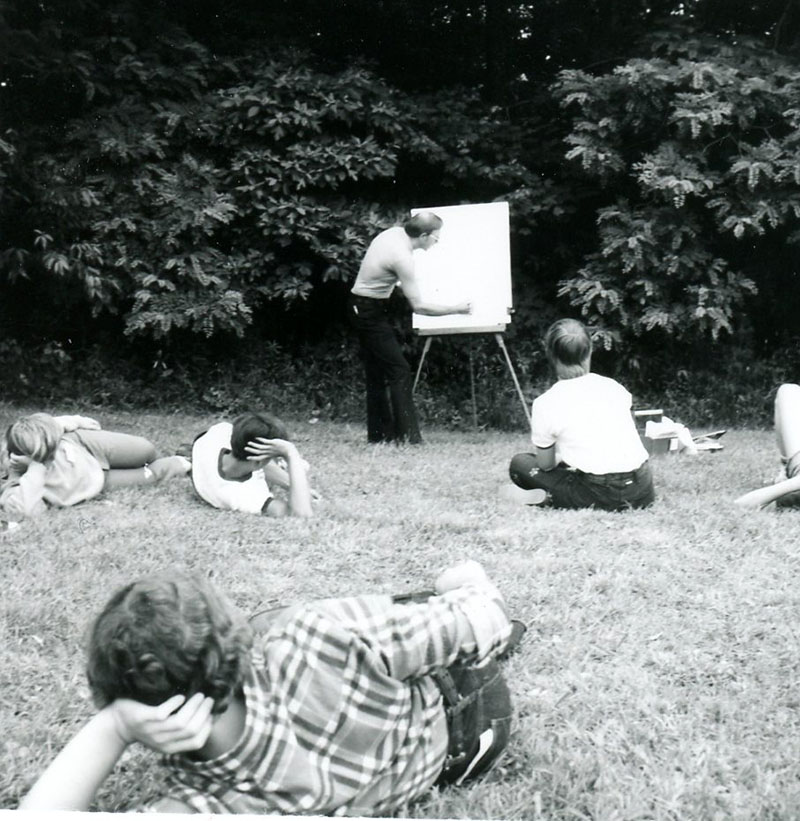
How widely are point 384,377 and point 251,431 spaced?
2.88 meters

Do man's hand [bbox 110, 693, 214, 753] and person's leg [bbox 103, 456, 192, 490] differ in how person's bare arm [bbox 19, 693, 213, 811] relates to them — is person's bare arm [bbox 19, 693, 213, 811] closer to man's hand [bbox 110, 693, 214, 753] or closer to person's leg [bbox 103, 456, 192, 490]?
man's hand [bbox 110, 693, 214, 753]

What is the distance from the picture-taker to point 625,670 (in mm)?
2895

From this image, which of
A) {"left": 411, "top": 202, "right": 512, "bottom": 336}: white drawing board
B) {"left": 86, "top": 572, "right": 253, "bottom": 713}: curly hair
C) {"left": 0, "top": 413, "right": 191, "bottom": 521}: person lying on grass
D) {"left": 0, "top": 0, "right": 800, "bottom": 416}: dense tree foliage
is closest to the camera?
{"left": 86, "top": 572, "right": 253, "bottom": 713}: curly hair

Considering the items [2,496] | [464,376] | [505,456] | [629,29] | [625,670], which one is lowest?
[464,376]

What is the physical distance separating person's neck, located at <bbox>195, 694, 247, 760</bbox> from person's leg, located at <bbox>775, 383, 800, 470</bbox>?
3771 mm

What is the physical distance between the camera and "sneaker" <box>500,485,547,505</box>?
16.7 ft

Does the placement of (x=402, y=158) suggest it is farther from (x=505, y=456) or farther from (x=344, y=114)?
(x=505, y=456)

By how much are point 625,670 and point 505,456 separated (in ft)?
14.1

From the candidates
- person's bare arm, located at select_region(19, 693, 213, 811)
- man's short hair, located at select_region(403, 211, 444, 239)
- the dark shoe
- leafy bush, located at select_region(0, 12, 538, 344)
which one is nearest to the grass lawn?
the dark shoe

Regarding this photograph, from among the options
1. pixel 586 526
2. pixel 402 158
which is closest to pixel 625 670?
pixel 586 526

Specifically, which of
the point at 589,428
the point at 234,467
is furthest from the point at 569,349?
the point at 234,467

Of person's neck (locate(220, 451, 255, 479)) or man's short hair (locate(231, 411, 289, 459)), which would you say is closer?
man's short hair (locate(231, 411, 289, 459))

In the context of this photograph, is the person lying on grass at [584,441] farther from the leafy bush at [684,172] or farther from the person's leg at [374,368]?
the leafy bush at [684,172]

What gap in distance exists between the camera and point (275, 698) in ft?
6.31
